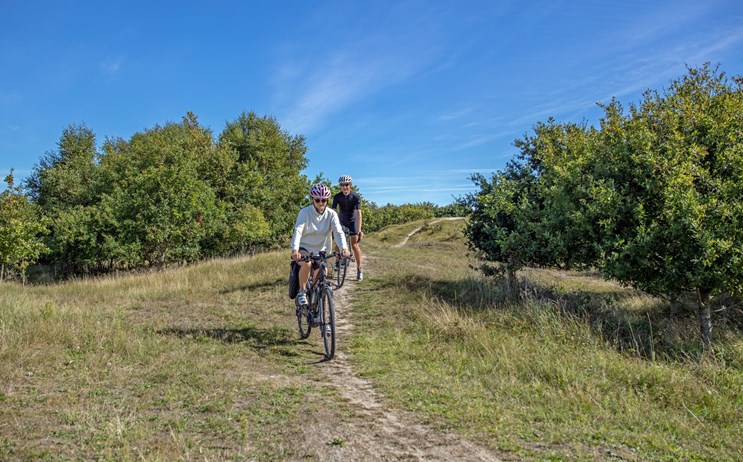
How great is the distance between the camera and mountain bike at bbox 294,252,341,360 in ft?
22.6

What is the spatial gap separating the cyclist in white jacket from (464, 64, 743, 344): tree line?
224 inches

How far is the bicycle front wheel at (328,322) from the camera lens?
682 cm

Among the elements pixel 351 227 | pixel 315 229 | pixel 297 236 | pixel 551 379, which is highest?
pixel 351 227

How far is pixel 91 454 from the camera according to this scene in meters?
3.77

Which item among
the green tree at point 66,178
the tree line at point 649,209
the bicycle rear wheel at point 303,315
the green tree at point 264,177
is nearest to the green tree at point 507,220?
the tree line at point 649,209

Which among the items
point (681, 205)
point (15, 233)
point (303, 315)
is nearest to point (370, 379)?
point (303, 315)

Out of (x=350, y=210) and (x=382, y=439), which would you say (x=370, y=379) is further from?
(x=350, y=210)

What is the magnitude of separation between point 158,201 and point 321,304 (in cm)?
2140

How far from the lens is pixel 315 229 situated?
725 cm

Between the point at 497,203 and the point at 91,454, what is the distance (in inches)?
406

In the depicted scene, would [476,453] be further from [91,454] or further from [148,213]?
[148,213]

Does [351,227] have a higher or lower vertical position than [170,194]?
lower

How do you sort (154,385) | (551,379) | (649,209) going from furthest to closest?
(649,209)
(551,379)
(154,385)

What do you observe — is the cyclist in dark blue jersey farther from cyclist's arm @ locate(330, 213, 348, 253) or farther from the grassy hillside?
cyclist's arm @ locate(330, 213, 348, 253)
